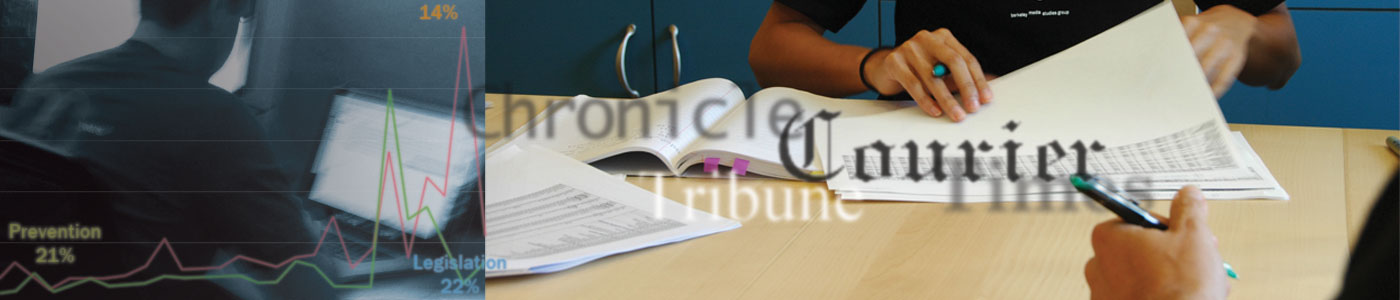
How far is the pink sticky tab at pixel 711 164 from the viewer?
83cm

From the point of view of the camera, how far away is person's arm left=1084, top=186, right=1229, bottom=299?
1.46 feet

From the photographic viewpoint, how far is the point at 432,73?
1.42ft

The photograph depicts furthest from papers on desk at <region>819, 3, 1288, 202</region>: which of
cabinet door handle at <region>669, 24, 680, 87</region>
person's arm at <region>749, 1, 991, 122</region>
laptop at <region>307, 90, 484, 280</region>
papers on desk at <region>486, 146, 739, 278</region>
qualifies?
cabinet door handle at <region>669, 24, 680, 87</region>

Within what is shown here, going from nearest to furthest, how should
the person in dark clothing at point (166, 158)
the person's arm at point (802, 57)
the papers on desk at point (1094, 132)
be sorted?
the person in dark clothing at point (166, 158) → the papers on desk at point (1094, 132) → the person's arm at point (802, 57)

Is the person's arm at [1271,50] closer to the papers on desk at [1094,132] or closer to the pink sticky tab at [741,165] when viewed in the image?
the papers on desk at [1094,132]

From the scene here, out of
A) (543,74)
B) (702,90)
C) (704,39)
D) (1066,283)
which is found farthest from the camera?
(543,74)

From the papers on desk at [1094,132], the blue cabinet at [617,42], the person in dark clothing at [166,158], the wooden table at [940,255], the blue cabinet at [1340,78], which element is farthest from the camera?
the blue cabinet at [617,42]

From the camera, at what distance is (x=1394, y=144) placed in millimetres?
899

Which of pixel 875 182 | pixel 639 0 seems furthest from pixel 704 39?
pixel 875 182

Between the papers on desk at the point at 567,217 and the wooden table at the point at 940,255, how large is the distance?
0.04 ft

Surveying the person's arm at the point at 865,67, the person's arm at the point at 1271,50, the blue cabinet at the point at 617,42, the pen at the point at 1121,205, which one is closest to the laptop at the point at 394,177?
the pen at the point at 1121,205

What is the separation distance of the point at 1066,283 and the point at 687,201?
307 mm

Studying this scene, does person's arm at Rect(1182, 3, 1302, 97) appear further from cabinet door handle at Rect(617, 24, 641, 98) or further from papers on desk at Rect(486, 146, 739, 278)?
cabinet door handle at Rect(617, 24, 641, 98)

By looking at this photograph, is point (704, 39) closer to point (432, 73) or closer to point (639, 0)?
point (639, 0)
